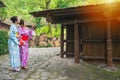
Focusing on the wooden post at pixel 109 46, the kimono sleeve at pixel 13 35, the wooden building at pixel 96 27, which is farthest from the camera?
the wooden post at pixel 109 46

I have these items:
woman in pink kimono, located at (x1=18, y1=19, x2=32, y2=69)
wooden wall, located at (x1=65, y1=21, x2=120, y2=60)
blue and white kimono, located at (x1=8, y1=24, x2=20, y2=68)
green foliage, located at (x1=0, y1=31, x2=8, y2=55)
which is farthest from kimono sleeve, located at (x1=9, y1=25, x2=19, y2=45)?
green foliage, located at (x1=0, y1=31, x2=8, y2=55)

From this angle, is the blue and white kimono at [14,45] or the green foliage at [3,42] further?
the green foliage at [3,42]

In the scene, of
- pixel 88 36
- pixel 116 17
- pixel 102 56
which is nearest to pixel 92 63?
pixel 102 56

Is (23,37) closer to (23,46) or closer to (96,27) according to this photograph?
(23,46)

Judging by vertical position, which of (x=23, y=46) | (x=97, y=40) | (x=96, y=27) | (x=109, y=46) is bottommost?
(x=109, y=46)

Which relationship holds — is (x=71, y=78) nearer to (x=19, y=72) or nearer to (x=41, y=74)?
(x=41, y=74)

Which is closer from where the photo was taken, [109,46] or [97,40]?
[109,46]

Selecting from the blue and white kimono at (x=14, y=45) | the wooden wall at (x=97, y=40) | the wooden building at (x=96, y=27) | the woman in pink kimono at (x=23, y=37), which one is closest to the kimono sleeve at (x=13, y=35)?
the blue and white kimono at (x=14, y=45)

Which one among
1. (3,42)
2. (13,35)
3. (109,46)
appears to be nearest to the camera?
(13,35)

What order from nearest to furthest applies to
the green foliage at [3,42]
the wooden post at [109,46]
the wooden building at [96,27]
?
the wooden building at [96,27]
the wooden post at [109,46]
the green foliage at [3,42]

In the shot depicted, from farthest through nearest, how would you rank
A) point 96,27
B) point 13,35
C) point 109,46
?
point 96,27, point 109,46, point 13,35

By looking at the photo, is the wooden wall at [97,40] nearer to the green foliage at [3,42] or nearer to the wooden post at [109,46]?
the wooden post at [109,46]

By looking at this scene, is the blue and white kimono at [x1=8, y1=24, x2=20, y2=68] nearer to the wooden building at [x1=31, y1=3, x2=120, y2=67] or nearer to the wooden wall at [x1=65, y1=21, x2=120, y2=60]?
the wooden building at [x1=31, y1=3, x2=120, y2=67]

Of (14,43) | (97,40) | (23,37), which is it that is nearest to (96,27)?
(97,40)
